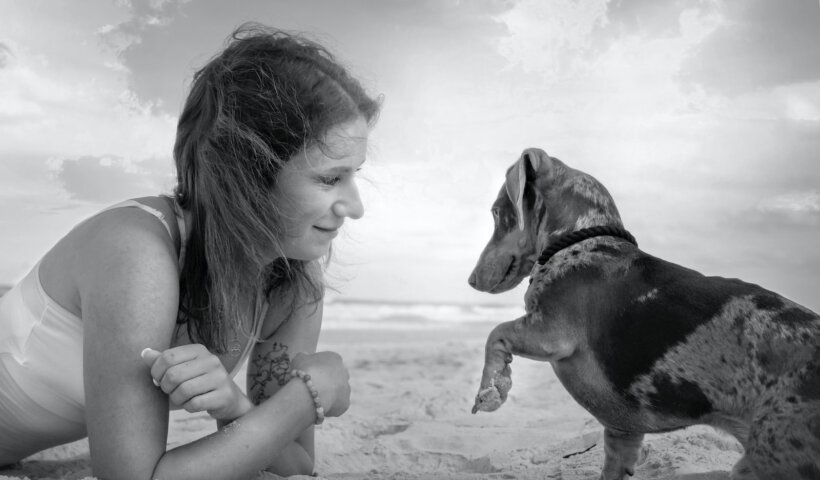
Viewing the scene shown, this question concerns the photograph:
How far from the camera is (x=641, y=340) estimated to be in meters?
2.71

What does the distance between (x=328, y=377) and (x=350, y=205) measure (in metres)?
0.67

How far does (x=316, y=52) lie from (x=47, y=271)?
1413 mm

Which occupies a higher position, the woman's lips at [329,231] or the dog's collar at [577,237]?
the dog's collar at [577,237]

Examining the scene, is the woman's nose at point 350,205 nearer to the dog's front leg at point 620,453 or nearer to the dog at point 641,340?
the dog at point 641,340

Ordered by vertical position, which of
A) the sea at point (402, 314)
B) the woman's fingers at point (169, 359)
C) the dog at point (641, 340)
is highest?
the dog at point (641, 340)

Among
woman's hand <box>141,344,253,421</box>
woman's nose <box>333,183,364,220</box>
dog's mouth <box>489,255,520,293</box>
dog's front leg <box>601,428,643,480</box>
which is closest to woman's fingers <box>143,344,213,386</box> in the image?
woman's hand <box>141,344,253,421</box>

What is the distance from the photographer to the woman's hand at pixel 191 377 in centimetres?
235

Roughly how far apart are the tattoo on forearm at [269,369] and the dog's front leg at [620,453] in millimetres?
1527

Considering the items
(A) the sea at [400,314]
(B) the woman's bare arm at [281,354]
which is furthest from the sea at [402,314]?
(B) the woman's bare arm at [281,354]

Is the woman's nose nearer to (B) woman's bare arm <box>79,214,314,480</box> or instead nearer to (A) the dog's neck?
(B) woman's bare arm <box>79,214,314,480</box>

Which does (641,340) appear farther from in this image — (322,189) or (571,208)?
(322,189)

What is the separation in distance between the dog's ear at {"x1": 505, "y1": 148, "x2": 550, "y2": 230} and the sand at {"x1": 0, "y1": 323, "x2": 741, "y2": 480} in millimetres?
1302


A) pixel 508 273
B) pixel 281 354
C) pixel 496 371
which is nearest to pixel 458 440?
pixel 281 354

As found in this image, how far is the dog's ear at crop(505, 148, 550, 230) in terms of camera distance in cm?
309
